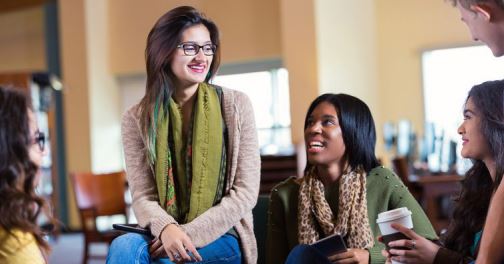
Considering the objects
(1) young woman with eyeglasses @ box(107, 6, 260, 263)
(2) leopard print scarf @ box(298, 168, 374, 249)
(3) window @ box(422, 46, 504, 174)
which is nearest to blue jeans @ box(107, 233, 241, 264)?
(1) young woman with eyeglasses @ box(107, 6, 260, 263)

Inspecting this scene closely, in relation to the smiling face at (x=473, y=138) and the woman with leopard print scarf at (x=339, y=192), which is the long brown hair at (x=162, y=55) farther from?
the smiling face at (x=473, y=138)

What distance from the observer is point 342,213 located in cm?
228

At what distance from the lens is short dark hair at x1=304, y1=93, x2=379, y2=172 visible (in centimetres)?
236

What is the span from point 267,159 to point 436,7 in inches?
170

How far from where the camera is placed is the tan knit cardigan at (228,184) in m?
2.27

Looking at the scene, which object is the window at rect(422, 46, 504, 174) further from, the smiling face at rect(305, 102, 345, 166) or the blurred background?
the smiling face at rect(305, 102, 345, 166)

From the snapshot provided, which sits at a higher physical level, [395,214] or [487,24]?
[487,24]

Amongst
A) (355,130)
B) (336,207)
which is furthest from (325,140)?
(336,207)

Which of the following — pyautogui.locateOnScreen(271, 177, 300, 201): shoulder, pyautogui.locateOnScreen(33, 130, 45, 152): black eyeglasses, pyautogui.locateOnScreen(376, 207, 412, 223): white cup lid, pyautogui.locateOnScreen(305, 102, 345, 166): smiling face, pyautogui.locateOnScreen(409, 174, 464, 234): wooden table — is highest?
pyautogui.locateOnScreen(33, 130, 45, 152): black eyeglasses

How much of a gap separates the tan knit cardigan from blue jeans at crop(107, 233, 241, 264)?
0.03 meters

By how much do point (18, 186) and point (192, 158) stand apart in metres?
0.88

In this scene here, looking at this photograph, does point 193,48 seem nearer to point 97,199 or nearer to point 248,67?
point 97,199

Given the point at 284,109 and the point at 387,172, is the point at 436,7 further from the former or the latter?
the point at 387,172

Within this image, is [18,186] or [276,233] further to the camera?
[276,233]
